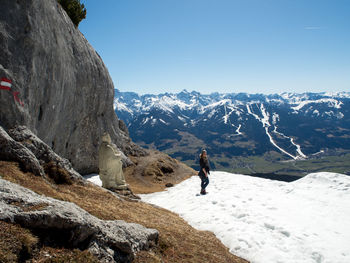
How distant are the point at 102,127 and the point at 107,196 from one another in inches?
1046

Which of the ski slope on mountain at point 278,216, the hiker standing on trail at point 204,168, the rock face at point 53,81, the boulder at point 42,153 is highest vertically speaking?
the rock face at point 53,81

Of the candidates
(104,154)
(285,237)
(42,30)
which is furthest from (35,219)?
(42,30)

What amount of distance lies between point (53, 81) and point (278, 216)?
21162 mm

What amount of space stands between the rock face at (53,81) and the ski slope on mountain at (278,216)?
1347 centimetres

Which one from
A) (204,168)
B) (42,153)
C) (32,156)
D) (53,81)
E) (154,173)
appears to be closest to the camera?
(32,156)

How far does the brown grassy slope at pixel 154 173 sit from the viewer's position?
33719mm

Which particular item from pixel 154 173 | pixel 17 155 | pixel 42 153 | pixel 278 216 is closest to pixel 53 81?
pixel 42 153

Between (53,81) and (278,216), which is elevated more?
(53,81)

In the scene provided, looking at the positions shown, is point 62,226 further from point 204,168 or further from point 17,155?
point 204,168

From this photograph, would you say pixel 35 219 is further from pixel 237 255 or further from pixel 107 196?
pixel 237 255

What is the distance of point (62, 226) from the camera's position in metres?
6.00

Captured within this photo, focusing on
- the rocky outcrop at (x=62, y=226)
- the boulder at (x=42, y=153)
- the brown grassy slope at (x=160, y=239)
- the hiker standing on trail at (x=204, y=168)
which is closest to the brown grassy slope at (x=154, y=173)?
the hiker standing on trail at (x=204, y=168)

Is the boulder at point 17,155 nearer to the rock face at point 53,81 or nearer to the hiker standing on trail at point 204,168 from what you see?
the rock face at point 53,81

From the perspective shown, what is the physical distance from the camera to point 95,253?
6074 mm
